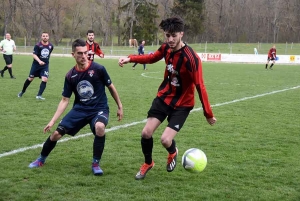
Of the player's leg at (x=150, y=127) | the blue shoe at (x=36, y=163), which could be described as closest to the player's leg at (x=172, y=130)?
the player's leg at (x=150, y=127)

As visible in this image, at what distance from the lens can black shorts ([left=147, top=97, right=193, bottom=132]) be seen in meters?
4.87

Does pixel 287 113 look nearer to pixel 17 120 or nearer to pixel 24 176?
pixel 17 120

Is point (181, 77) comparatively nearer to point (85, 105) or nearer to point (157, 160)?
point (85, 105)

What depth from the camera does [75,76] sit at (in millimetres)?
5113

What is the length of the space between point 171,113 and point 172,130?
0.24 meters

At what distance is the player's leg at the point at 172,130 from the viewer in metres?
4.81

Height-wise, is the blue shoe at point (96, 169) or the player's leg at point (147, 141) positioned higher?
the player's leg at point (147, 141)

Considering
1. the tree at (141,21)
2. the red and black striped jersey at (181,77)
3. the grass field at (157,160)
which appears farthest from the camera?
the tree at (141,21)

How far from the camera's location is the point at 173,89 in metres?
4.94

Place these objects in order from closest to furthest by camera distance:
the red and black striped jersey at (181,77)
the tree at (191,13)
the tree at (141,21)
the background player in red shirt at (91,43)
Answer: the red and black striped jersey at (181,77) → the background player in red shirt at (91,43) → the tree at (191,13) → the tree at (141,21)

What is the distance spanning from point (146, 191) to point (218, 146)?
229 centimetres

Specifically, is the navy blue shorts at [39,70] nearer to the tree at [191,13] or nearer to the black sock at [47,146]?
the black sock at [47,146]

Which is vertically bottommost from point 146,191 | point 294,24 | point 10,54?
point 146,191

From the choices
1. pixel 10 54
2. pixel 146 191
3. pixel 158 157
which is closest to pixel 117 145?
pixel 158 157
